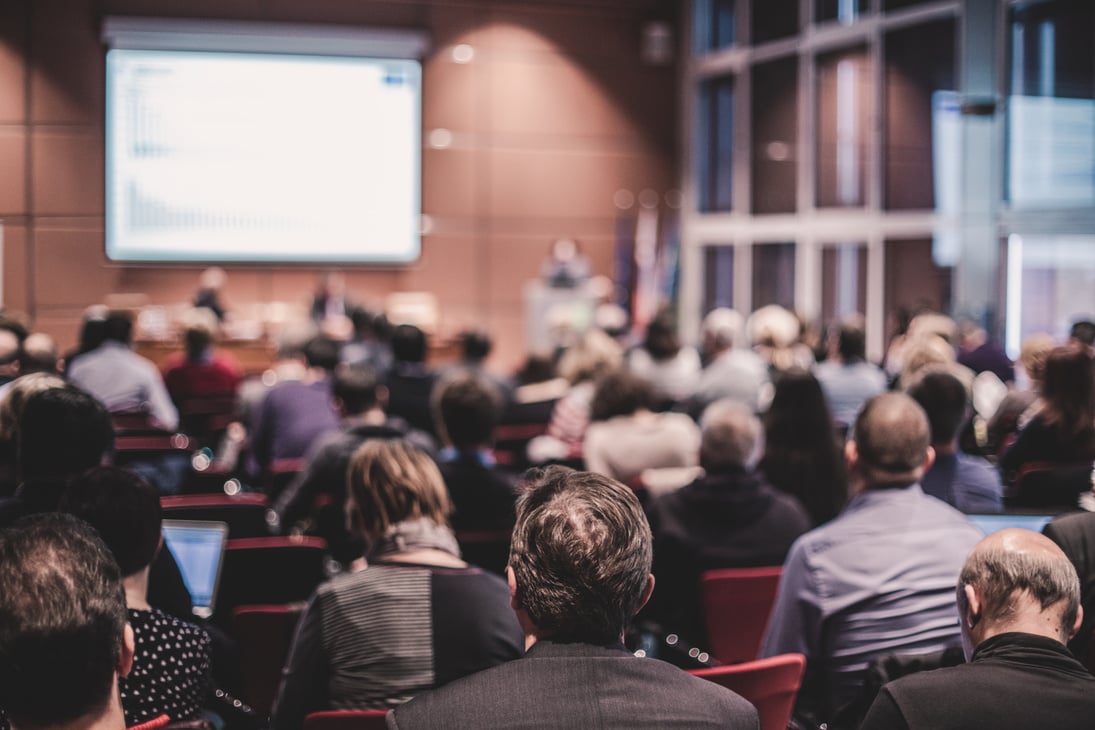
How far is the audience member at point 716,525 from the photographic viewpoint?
386cm

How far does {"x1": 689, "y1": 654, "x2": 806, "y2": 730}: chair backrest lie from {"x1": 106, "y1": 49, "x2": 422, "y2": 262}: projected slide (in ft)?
34.6

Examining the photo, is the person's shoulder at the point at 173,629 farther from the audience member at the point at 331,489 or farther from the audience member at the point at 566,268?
the audience member at the point at 566,268

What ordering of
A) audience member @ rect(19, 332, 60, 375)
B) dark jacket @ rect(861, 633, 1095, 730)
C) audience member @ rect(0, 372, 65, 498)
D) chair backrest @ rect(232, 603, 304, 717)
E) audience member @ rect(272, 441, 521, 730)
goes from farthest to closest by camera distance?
audience member @ rect(19, 332, 60, 375) < audience member @ rect(0, 372, 65, 498) < chair backrest @ rect(232, 603, 304, 717) < audience member @ rect(272, 441, 521, 730) < dark jacket @ rect(861, 633, 1095, 730)

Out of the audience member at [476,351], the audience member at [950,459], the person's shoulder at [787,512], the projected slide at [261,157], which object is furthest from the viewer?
the projected slide at [261,157]

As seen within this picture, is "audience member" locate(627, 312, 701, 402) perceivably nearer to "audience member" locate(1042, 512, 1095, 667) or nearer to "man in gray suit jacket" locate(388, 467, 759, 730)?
"audience member" locate(1042, 512, 1095, 667)

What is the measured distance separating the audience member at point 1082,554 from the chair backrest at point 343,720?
1.59 meters

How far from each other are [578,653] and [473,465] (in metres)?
2.68

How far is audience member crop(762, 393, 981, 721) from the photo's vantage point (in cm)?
299

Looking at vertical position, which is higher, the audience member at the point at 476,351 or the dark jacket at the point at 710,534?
the audience member at the point at 476,351

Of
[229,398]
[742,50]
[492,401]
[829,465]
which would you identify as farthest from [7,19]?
[829,465]

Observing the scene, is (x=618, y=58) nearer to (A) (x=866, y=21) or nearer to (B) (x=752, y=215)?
(B) (x=752, y=215)

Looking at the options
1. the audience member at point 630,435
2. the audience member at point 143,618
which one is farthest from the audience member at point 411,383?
the audience member at point 143,618

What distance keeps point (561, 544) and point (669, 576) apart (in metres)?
2.24

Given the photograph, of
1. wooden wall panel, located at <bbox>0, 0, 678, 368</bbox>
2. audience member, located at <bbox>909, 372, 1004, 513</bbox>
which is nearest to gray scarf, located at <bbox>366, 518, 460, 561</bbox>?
audience member, located at <bbox>909, 372, 1004, 513</bbox>
